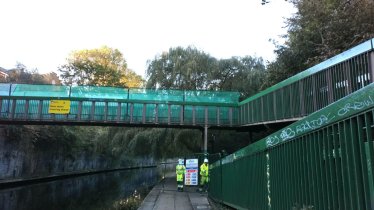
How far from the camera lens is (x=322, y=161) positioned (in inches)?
148

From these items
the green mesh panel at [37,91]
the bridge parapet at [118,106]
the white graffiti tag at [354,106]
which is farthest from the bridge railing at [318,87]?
the green mesh panel at [37,91]

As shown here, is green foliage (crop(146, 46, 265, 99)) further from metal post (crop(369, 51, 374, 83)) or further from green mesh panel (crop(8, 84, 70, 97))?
metal post (crop(369, 51, 374, 83))

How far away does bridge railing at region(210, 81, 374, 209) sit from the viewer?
3.04 meters

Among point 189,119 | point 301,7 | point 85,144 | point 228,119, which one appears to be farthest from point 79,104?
point 85,144

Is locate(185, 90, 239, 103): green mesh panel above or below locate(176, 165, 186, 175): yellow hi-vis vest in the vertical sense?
above

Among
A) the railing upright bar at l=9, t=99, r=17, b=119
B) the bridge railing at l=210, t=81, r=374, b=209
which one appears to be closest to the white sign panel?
the bridge railing at l=210, t=81, r=374, b=209

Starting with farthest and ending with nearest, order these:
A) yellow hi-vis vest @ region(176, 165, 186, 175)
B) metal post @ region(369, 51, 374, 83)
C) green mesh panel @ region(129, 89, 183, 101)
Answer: green mesh panel @ region(129, 89, 183, 101) < yellow hi-vis vest @ region(176, 165, 186, 175) < metal post @ region(369, 51, 374, 83)

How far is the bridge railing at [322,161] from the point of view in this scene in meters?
3.04

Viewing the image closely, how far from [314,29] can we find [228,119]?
323 inches

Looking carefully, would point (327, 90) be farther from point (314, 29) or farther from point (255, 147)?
point (314, 29)

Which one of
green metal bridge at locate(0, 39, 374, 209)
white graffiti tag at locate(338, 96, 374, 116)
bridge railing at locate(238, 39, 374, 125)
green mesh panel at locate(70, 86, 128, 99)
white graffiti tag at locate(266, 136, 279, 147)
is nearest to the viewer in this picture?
white graffiti tag at locate(338, 96, 374, 116)

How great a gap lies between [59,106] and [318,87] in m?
17.0

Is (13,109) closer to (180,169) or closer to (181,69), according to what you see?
(181,69)

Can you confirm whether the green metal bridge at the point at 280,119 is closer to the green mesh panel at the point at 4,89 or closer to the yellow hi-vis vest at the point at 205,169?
the green mesh panel at the point at 4,89
